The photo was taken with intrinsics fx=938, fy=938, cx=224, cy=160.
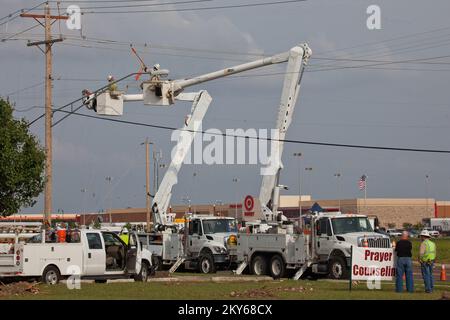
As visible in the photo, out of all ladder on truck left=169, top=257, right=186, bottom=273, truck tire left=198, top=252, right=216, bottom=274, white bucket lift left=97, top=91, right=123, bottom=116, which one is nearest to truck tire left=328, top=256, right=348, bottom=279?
truck tire left=198, top=252, right=216, bottom=274

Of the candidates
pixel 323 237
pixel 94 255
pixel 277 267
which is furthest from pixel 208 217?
pixel 94 255

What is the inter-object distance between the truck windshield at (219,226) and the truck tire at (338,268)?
324 inches

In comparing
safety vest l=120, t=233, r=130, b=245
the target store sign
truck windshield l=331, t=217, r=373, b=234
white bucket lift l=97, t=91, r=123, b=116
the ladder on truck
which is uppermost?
white bucket lift l=97, t=91, r=123, b=116

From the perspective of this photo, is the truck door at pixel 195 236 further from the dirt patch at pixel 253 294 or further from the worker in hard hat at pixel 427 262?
the dirt patch at pixel 253 294

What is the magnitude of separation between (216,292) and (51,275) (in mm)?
6720

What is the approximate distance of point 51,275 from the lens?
29062 millimetres

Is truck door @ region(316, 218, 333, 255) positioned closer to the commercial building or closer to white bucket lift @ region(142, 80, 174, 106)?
white bucket lift @ region(142, 80, 174, 106)

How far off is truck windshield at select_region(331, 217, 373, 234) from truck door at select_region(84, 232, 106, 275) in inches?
334

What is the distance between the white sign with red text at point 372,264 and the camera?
26.0 m

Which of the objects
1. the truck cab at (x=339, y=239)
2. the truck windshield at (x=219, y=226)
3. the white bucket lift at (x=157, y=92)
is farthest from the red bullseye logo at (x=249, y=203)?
the white bucket lift at (x=157, y=92)

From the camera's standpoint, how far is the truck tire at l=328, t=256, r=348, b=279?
32250 millimetres
